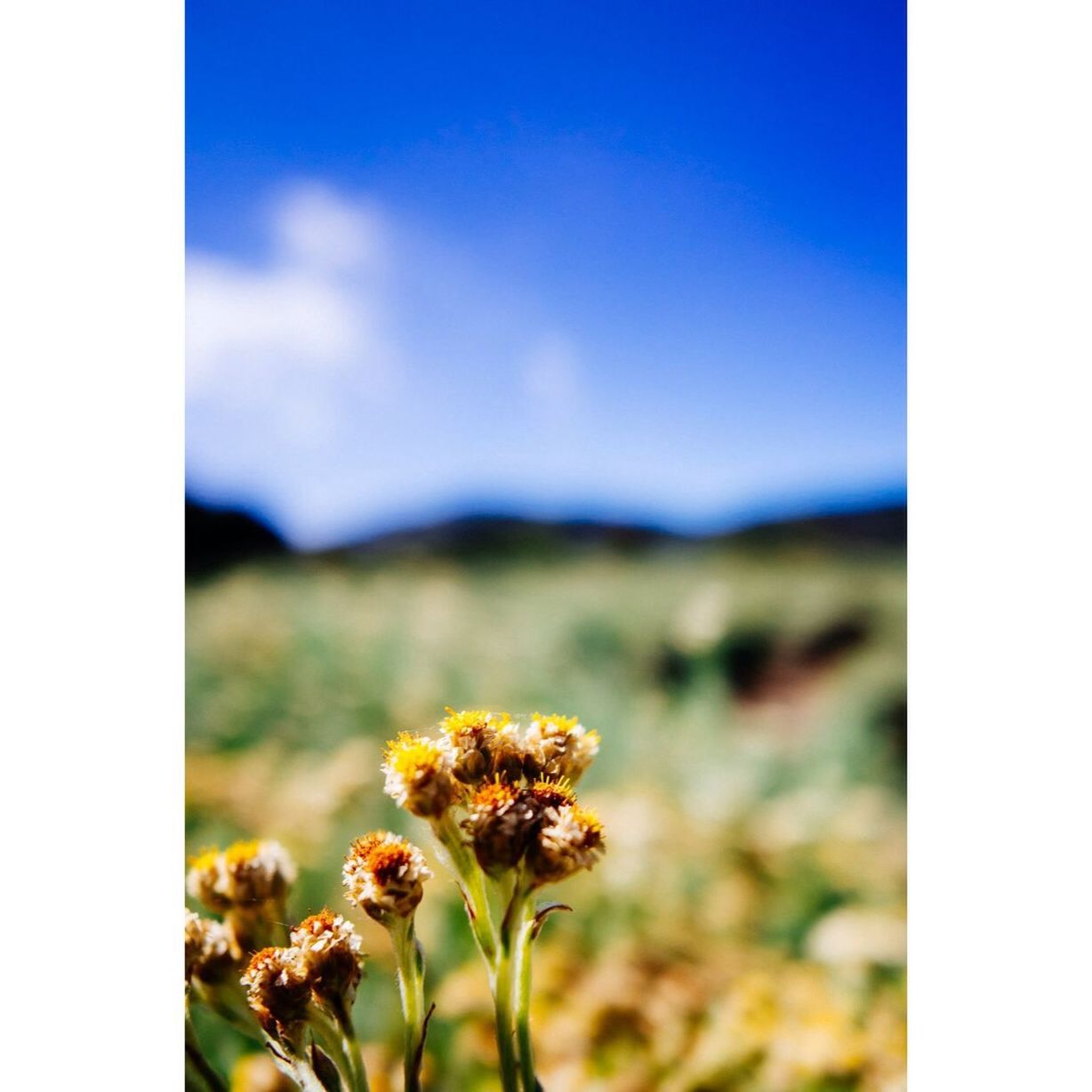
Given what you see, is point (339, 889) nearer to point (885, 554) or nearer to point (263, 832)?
point (263, 832)

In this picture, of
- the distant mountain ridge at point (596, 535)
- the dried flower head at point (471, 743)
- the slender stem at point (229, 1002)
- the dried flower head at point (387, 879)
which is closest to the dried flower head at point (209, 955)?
the slender stem at point (229, 1002)

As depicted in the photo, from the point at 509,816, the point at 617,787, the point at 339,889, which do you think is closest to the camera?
the point at 509,816

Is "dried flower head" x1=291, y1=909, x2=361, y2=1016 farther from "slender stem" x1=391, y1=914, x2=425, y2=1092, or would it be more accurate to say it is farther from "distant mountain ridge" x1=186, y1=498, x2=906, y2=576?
"distant mountain ridge" x1=186, y1=498, x2=906, y2=576

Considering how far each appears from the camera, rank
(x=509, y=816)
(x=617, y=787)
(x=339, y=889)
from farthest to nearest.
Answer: (x=617, y=787) → (x=339, y=889) → (x=509, y=816)
